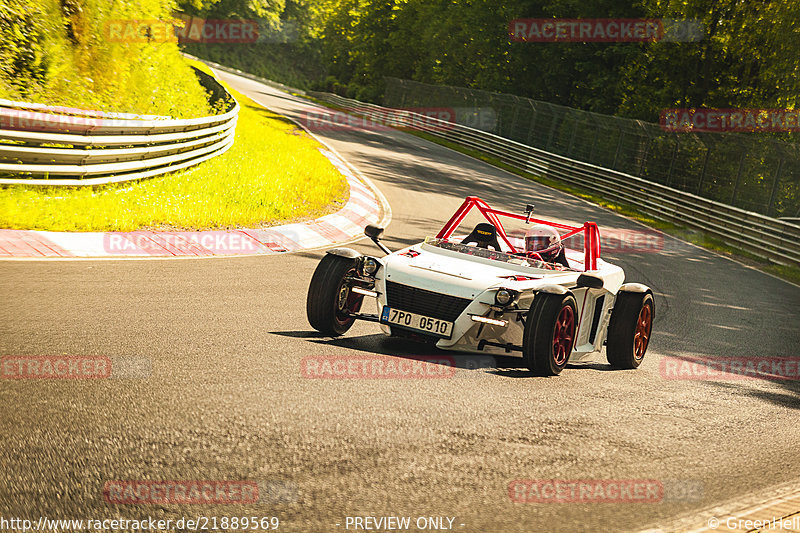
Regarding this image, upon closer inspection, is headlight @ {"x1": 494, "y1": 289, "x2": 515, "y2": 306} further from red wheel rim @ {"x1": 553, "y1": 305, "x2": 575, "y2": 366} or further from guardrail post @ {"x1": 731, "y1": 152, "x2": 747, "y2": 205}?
guardrail post @ {"x1": 731, "y1": 152, "x2": 747, "y2": 205}

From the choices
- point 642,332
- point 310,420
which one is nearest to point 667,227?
point 642,332

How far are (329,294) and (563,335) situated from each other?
216 centimetres

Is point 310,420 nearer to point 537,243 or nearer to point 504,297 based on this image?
point 504,297

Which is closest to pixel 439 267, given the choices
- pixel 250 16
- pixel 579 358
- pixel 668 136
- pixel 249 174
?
pixel 579 358

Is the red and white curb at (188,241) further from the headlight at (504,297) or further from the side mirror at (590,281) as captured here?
the side mirror at (590,281)

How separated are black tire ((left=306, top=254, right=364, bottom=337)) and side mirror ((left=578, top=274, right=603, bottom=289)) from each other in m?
2.07

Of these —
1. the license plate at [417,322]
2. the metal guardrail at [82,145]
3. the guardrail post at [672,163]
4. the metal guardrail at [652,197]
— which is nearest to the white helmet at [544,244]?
the license plate at [417,322]

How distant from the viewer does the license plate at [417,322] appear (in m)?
7.04

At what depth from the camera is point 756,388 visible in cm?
865

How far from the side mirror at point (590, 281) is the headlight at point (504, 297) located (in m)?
0.73

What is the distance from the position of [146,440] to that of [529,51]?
47.2 meters

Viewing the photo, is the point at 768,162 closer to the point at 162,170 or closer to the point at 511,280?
the point at 162,170

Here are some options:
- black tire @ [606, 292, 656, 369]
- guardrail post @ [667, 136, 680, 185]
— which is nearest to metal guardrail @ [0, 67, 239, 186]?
black tire @ [606, 292, 656, 369]

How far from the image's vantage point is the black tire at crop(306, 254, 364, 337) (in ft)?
24.6
